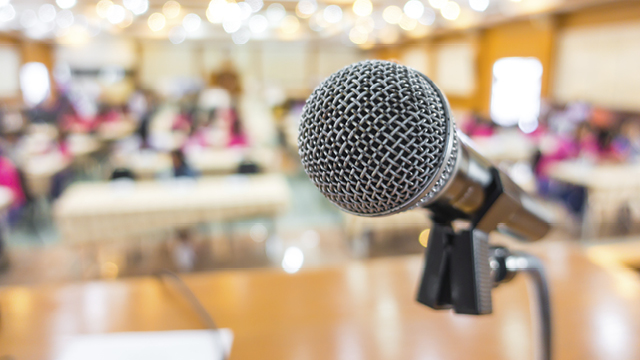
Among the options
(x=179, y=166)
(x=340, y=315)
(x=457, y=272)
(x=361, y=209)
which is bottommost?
(x=179, y=166)

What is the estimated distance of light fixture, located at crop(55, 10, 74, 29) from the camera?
8.95 metres

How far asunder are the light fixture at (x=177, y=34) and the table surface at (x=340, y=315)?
12002 mm

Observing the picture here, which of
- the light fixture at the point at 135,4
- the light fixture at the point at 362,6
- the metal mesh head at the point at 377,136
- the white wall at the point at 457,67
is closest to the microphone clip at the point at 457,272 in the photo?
the metal mesh head at the point at 377,136

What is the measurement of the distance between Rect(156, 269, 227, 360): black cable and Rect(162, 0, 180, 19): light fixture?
25.1 feet

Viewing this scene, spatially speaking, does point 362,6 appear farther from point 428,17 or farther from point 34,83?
point 34,83

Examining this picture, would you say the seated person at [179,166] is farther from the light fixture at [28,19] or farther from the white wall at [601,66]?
the white wall at [601,66]

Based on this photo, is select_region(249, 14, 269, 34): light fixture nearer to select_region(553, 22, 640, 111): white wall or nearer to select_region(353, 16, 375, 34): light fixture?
select_region(353, 16, 375, 34): light fixture

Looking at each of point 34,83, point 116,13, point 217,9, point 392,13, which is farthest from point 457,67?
point 34,83

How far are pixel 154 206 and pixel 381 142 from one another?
3528 millimetres

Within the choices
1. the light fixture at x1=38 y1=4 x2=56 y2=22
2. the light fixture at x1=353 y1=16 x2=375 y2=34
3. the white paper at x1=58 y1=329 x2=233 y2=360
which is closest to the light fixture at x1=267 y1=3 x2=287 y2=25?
the light fixture at x1=353 y1=16 x2=375 y2=34

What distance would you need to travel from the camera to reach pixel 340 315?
1153mm

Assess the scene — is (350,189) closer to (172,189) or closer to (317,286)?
(317,286)

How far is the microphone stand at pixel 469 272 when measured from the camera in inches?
23.1

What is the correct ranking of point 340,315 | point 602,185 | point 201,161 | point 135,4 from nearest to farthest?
point 340,315, point 602,185, point 201,161, point 135,4
